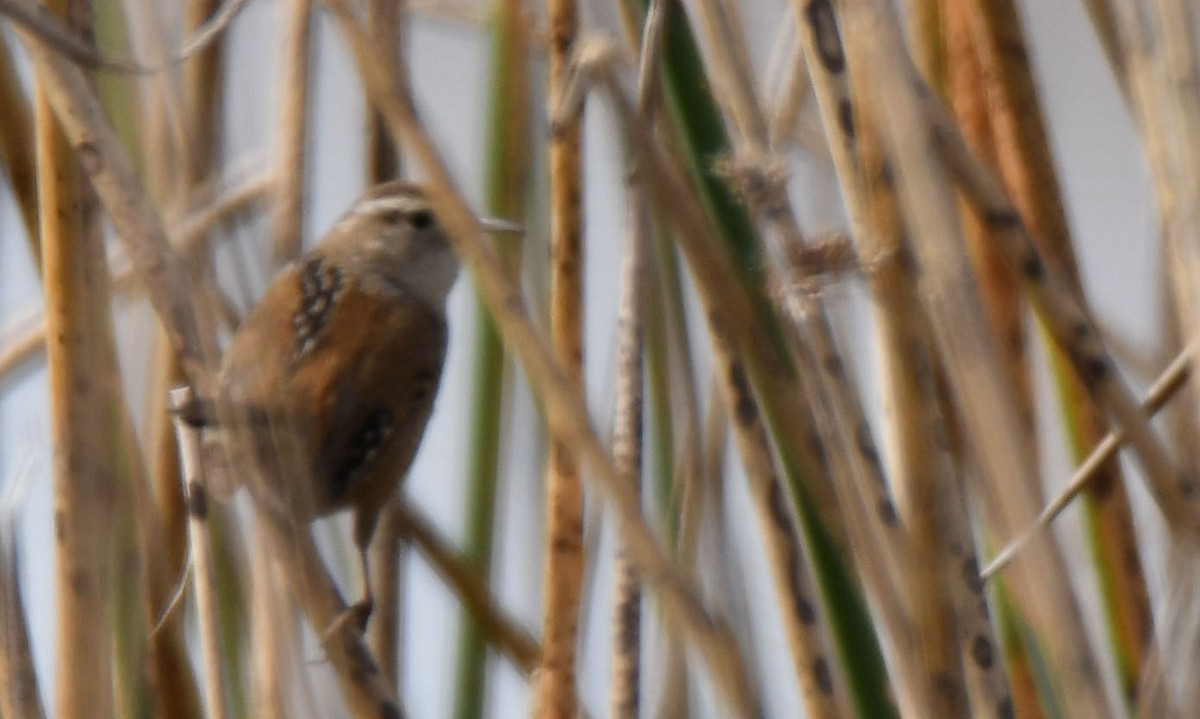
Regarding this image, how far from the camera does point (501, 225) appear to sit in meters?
1.68

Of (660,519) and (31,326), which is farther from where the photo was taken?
(31,326)

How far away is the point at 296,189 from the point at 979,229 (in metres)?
0.74

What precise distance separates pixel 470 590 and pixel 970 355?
2.82ft

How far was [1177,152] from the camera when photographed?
3.52 ft

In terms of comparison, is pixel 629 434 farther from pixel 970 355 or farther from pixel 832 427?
pixel 970 355

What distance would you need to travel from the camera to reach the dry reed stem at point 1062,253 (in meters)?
1.57

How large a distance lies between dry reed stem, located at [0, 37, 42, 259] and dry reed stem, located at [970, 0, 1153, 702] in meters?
0.97

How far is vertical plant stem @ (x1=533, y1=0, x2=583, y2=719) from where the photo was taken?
157 cm

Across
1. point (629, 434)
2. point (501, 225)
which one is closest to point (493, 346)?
point (501, 225)

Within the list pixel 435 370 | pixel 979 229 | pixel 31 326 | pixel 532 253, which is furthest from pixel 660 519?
pixel 31 326

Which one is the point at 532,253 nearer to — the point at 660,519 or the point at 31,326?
the point at 660,519

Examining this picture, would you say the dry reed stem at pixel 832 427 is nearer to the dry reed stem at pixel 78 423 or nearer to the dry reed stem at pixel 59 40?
the dry reed stem at pixel 59 40

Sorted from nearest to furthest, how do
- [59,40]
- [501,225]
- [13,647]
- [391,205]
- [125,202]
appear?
[59,40] < [125,202] < [13,647] < [501,225] < [391,205]

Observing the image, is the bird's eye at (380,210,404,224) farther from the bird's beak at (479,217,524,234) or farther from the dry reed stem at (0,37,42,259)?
the dry reed stem at (0,37,42,259)
